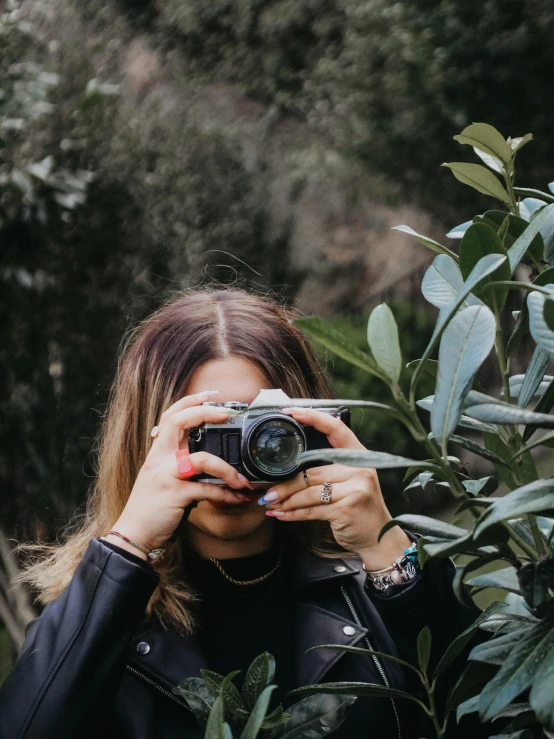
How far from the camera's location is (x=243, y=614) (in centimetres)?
147

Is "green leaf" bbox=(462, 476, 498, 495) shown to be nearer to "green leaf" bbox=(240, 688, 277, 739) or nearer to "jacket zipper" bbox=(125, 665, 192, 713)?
"green leaf" bbox=(240, 688, 277, 739)

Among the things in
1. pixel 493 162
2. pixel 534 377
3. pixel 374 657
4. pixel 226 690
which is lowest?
pixel 374 657

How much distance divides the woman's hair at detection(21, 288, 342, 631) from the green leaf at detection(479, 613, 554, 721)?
31.6 inches

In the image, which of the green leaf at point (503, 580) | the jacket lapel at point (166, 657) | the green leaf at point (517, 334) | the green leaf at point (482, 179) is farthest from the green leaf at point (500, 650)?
the jacket lapel at point (166, 657)

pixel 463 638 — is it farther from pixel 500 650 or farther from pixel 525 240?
pixel 525 240

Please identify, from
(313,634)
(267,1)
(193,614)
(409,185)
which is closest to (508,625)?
(313,634)

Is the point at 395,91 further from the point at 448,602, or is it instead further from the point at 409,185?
the point at 448,602

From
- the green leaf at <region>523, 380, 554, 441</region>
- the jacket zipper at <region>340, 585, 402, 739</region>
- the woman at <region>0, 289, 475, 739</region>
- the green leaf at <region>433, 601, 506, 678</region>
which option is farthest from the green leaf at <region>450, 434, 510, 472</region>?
the jacket zipper at <region>340, 585, 402, 739</region>

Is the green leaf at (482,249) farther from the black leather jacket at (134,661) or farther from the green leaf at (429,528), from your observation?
the black leather jacket at (134,661)

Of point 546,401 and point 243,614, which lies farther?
point 243,614

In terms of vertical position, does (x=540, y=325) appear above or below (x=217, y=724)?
above

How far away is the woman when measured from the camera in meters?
1.20

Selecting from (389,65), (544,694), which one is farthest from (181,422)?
(389,65)

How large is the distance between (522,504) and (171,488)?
0.79 meters
